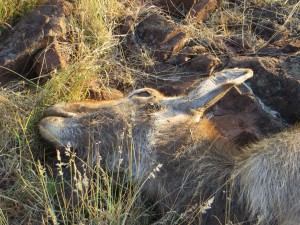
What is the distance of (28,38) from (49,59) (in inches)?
10.5

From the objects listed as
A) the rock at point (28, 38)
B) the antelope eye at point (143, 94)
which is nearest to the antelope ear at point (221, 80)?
the antelope eye at point (143, 94)

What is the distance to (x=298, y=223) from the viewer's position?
11.6 ft

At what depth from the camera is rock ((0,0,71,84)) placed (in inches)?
193

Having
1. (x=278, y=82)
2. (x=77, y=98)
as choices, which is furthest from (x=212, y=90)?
(x=77, y=98)

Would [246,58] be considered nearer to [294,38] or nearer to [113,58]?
[294,38]

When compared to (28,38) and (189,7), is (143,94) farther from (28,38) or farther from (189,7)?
(189,7)

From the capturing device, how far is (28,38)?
16.4 ft

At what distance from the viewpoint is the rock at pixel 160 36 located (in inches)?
222

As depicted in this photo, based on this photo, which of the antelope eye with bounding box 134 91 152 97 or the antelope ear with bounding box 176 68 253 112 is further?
the antelope eye with bounding box 134 91 152 97

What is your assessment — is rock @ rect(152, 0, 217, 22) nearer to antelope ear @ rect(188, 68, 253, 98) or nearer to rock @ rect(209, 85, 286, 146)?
rock @ rect(209, 85, 286, 146)

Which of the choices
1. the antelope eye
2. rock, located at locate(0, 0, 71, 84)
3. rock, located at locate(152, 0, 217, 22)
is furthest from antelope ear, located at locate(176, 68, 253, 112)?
rock, located at locate(152, 0, 217, 22)

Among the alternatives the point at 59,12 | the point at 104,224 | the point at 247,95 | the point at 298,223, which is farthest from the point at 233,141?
the point at 59,12

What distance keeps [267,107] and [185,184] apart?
147 cm

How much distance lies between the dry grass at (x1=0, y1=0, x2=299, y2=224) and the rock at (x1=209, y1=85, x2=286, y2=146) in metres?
0.87
